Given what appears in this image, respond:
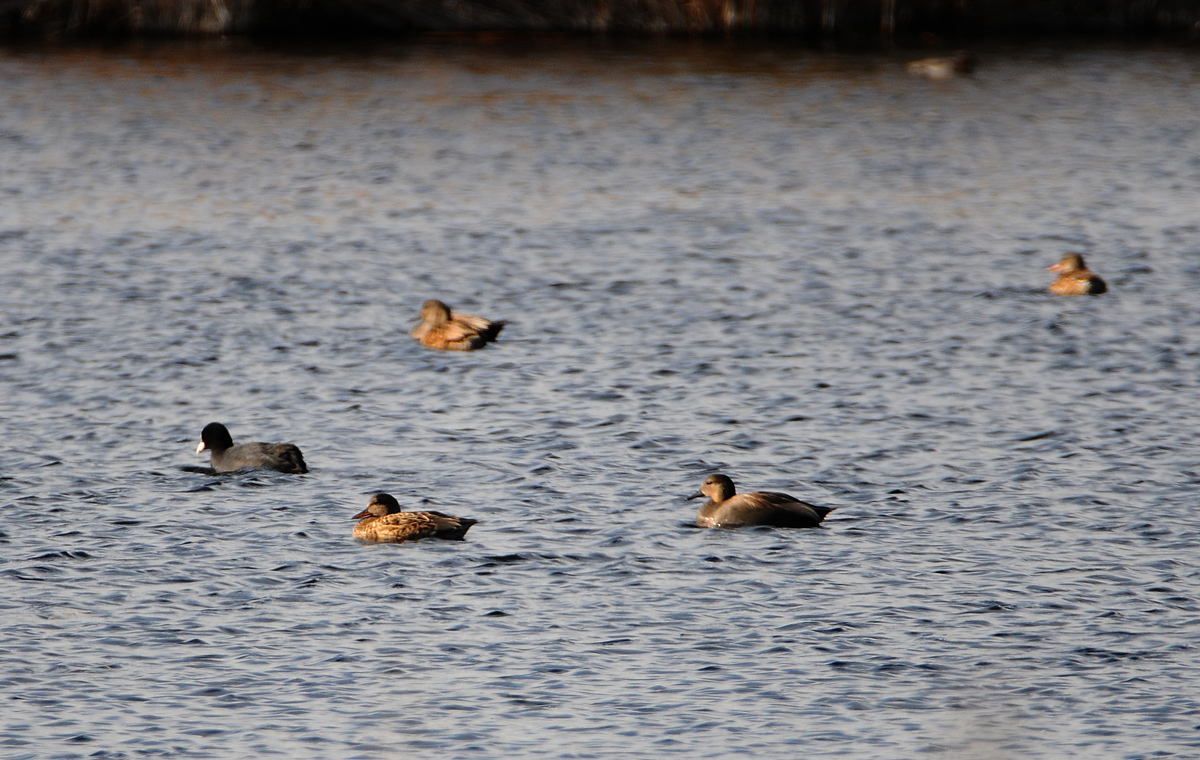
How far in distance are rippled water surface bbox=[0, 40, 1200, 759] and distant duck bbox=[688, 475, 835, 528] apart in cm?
17

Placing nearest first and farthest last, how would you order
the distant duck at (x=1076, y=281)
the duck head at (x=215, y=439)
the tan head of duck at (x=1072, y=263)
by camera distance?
the duck head at (x=215, y=439) → the distant duck at (x=1076, y=281) → the tan head of duck at (x=1072, y=263)

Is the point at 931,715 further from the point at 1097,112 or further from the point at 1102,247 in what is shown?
the point at 1097,112

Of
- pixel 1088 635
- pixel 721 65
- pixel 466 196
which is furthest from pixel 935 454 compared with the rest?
pixel 721 65

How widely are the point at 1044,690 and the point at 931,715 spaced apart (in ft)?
2.75

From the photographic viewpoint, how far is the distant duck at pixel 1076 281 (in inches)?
840

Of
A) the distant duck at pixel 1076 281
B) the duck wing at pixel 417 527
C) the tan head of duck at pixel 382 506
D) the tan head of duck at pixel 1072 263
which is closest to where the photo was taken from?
the duck wing at pixel 417 527

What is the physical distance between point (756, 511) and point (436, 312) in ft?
24.5

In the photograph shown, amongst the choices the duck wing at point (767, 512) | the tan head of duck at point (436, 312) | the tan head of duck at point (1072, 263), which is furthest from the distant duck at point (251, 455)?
the tan head of duck at point (1072, 263)

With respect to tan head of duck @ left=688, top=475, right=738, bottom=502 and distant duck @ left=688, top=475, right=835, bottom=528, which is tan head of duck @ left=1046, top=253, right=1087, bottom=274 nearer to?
distant duck @ left=688, top=475, right=835, bottom=528

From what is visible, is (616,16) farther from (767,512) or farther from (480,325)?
(767,512)

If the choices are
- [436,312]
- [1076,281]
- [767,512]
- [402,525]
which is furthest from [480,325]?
[1076,281]

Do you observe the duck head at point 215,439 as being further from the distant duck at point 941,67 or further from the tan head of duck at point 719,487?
the distant duck at point 941,67

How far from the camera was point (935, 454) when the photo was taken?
1544cm

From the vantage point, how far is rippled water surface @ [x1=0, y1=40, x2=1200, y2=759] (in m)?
10.4
